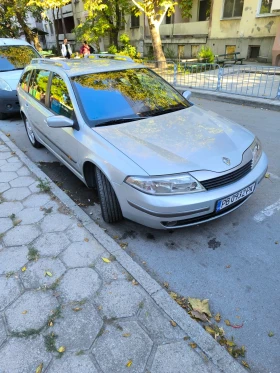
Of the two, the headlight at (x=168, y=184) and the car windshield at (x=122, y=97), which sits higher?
the car windshield at (x=122, y=97)

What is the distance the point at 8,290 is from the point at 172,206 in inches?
60.4

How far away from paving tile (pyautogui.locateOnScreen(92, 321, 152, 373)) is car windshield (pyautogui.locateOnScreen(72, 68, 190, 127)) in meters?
1.98

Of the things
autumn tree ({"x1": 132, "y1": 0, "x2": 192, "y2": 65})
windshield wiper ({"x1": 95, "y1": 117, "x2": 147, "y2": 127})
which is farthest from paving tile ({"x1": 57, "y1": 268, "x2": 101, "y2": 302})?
autumn tree ({"x1": 132, "y1": 0, "x2": 192, "y2": 65})

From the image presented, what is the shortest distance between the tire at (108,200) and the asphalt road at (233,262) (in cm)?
18

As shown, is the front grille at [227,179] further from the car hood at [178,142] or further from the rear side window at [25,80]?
the rear side window at [25,80]

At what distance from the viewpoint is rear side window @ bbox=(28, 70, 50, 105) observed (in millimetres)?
3959

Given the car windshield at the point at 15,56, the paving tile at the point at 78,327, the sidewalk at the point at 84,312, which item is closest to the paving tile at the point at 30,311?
the sidewalk at the point at 84,312

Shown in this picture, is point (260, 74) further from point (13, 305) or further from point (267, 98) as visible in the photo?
point (13, 305)

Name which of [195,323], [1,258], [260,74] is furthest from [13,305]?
[260,74]

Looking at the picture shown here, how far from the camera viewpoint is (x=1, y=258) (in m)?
2.60

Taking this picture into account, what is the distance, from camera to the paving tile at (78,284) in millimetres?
2207

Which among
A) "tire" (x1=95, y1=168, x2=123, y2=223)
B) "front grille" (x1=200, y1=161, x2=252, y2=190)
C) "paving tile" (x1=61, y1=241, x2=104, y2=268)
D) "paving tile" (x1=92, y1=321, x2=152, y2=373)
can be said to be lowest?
"paving tile" (x1=61, y1=241, x2=104, y2=268)

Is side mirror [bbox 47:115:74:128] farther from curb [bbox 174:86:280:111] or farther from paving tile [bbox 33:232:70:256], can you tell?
curb [bbox 174:86:280:111]

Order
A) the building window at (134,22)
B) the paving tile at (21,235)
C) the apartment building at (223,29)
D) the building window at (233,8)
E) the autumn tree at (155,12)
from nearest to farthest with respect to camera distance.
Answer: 1. the paving tile at (21,235)
2. the autumn tree at (155,12)
3. the apartment building at (223,29)
4. the building window at (233,8)
5. the building window at (134,22)
